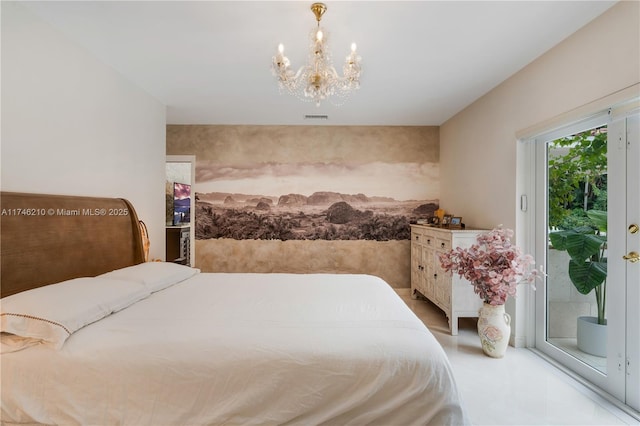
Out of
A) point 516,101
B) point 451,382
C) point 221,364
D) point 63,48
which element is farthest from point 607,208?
point 63,48

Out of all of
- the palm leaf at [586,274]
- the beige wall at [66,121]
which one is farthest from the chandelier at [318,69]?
the palm leaf at [586,274]

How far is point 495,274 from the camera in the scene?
101 inches

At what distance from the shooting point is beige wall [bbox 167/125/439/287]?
4668mm

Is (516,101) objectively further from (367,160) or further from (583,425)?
(583,425)

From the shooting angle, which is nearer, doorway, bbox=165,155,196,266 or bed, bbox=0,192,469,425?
bed, bbox=0,192,469,425

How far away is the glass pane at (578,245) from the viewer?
89.0 inches

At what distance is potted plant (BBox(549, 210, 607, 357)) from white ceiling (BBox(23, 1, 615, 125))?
58.9 inches

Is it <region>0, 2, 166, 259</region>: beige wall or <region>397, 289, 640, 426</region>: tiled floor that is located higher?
<region>0, 2, 166, 259</region>: beige wall

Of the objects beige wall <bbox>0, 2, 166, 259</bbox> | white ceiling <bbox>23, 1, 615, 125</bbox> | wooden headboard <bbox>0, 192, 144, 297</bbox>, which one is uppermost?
white ceiling <bbox>23, 1, 615, 125</bbox>

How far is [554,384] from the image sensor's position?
229 centimetres

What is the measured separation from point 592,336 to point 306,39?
126 inches

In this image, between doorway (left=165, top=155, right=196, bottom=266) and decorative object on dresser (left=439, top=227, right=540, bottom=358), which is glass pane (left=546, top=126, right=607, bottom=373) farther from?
doorway (left=165, top=155, right=196, bottom=266)

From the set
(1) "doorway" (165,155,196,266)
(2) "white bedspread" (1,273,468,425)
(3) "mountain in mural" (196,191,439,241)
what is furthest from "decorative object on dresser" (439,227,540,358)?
(1) "doorway" (165,155,196,266)

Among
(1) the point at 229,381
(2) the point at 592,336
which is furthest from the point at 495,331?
(1) the point at 229,381
